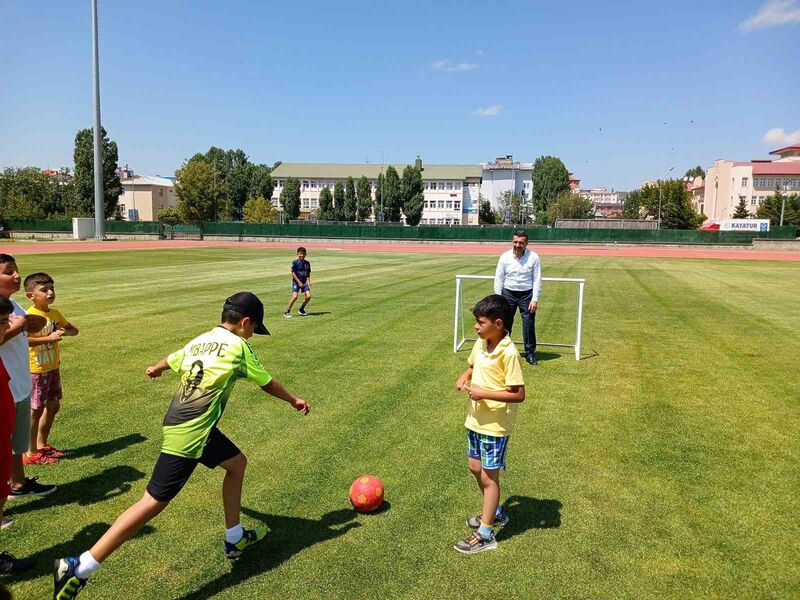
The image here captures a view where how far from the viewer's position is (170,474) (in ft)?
11.6

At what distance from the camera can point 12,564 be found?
383 cm

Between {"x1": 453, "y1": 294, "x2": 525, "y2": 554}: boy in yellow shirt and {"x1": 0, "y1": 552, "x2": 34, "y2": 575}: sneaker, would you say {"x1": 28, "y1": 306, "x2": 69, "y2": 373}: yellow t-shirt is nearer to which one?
{"x1": 0, "y1": 552, "x2": 34, "y2": 575}: sneaker

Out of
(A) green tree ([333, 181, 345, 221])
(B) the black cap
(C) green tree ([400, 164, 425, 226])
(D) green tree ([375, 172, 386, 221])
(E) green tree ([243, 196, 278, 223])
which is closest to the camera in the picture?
(B) the black cap

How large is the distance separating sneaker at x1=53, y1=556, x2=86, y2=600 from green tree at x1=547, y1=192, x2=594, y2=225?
105066mm

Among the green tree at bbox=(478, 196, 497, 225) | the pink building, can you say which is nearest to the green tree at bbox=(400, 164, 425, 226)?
the green tree at bbox=(478, 196, 497, 225)

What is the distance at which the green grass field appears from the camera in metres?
3.90

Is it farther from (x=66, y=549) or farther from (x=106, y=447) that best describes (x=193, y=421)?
(x=106, y=447)

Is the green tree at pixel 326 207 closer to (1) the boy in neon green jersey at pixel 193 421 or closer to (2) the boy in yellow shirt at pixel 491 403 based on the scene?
(2) the boy in yellow shirt at pixel 491 403

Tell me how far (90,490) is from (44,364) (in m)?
1.36

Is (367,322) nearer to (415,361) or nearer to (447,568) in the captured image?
(415,361)

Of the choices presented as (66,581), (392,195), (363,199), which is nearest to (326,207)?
(363,199)

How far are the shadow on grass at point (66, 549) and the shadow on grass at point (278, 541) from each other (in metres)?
0.96

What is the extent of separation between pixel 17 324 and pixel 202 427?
6.17 feet

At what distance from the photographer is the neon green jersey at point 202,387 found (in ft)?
11.8
